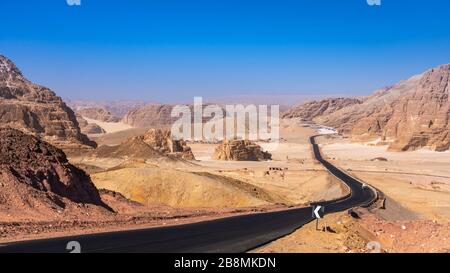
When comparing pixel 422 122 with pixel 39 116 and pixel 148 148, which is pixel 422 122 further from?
pixel 39 116

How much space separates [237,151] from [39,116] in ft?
148

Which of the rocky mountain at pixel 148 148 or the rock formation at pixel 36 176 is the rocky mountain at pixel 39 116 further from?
the rock formation at pixel 36 176

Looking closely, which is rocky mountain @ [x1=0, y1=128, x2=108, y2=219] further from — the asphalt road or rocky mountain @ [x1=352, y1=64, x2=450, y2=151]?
rocky mountain @ [x1=352, y1=64, x2=450, y2=151]

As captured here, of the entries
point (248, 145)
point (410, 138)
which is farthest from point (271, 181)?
point (410, 138)

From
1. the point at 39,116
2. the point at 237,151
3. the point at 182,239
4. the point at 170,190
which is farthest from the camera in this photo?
the point at 237,151

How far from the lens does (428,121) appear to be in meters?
159

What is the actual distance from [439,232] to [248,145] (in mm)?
106736

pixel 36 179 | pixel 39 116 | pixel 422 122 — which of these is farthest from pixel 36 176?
pixel 422 122

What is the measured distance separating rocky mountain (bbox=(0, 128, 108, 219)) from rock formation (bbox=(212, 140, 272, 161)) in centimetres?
9013

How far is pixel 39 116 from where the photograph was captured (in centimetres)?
12394

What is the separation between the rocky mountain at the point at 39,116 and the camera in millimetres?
114000

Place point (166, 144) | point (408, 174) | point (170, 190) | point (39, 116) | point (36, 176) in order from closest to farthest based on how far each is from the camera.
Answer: point (36, 176), point (170, 190), point (408, 174), point (166, 144), point (39, 116)

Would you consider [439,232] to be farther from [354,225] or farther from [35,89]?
[35,89]

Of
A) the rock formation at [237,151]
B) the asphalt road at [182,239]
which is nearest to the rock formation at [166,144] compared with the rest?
the rock formation at [237,151]
